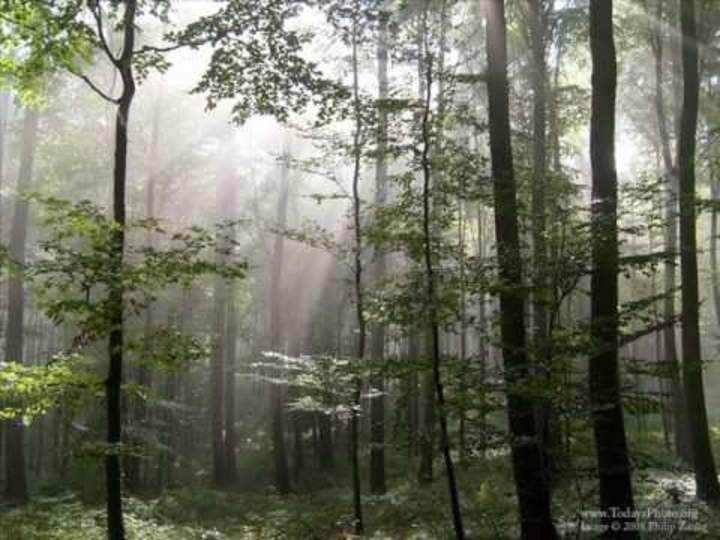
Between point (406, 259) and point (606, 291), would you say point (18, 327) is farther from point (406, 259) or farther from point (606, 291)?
point (606, 291)

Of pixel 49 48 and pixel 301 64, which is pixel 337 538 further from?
pixel 49 48

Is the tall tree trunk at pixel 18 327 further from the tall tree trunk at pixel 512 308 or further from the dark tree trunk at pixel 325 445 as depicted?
the tall tree trunk at pixel 512 308

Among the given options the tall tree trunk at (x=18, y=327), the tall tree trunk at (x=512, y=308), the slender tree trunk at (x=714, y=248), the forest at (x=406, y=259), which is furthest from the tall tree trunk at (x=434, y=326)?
the tall tree trunk at (x=18, y=327)

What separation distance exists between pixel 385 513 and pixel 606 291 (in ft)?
20.7

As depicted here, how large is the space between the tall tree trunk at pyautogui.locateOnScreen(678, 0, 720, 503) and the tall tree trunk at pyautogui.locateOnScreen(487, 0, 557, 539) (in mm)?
3880

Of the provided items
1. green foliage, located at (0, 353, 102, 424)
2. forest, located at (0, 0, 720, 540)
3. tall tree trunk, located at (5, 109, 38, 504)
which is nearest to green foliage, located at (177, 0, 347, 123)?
forest, located at (0, 0, 720, 540)

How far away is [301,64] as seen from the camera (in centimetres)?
693

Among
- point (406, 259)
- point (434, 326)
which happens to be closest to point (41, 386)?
point (434, 326)

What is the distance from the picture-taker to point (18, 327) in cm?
1453

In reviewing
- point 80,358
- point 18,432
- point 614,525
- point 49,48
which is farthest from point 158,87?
point 614,525

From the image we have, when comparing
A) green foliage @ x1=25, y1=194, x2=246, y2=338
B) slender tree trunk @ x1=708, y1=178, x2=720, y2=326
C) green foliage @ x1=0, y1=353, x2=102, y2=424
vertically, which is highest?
slender tree trunk @ x1=708, y1=178, x2=720, y2=326

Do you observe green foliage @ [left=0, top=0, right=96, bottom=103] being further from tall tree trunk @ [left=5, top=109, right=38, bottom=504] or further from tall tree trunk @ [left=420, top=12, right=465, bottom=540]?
tall tree trunk @ [left=5, top=109, right=38, bottom=504]

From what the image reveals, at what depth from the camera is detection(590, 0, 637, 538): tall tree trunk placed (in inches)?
239

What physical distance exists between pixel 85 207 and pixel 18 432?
1026 cm
